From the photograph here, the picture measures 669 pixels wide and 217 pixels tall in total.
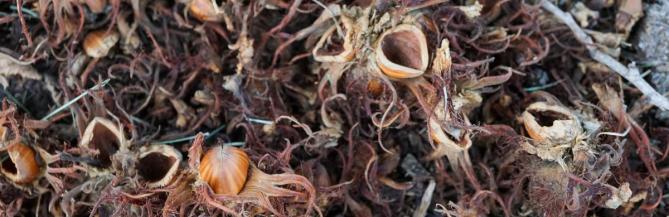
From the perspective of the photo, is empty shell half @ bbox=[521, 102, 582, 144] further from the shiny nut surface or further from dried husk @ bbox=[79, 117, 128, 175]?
dried husk @ bbox=[79, 117, 128, 175]

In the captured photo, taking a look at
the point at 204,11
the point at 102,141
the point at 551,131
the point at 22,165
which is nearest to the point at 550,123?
the point at 551,131

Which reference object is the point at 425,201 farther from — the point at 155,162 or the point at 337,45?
the point at 155,162

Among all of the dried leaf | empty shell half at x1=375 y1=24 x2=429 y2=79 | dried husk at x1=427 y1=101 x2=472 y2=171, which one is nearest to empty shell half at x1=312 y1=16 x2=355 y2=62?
empty shell half at x1=375 y1=24 x2=429 y2=79

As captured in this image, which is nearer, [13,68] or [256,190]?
[256,190]

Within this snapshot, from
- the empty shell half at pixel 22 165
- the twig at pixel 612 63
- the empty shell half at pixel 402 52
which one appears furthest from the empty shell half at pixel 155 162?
the twig at pixel 612 63

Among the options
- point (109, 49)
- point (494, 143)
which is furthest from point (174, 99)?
point (494, 143)

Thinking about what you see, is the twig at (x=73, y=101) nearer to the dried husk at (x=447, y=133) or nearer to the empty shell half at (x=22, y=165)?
the empty shell half at (x=22, y=165)
